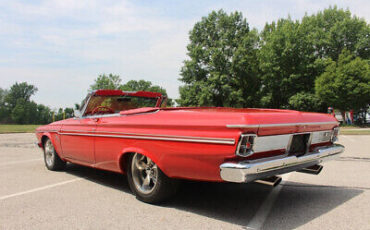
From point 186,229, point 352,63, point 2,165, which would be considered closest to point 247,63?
point 352,63

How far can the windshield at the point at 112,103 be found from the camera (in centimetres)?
514

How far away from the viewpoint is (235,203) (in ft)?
12.2

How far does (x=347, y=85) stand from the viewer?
32531mm

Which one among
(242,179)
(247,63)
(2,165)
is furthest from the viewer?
(247,63)

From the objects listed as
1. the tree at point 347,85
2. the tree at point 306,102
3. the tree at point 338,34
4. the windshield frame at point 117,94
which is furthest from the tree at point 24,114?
the windshield frame at point 117,94

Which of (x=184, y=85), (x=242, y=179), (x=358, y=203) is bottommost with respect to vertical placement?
(x=358, y=203)

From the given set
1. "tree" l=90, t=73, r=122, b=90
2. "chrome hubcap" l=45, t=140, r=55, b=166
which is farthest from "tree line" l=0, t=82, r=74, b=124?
"chrome hubcap" l=45, t=140, r=55, b=166

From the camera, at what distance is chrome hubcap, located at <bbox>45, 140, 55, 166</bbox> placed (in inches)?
231

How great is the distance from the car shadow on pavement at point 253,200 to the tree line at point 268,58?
34025mm

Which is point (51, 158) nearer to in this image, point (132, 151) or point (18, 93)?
point (132, 151)

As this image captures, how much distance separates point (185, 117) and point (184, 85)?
38.9m

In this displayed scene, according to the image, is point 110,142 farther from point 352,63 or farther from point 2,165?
point 352,63

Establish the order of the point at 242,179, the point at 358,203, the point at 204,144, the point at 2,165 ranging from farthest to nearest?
the point at 2,165 → the point at 358,203 → the point at 204,144 → the point at 242,179

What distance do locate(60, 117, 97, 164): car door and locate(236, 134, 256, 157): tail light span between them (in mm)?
2339
